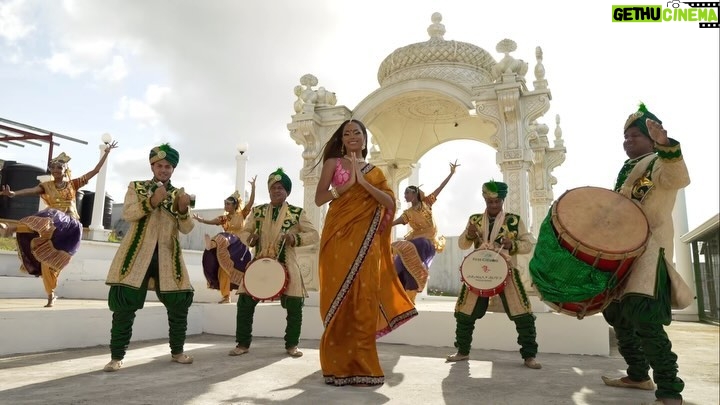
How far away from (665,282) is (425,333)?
317 centimetres

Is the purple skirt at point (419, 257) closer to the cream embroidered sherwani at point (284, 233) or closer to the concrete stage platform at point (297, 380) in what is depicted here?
the concrete stage platform at point (297, 380)

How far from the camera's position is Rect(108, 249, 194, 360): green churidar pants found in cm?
347

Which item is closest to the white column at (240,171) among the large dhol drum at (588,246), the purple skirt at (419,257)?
the purple skirt at (419,257)

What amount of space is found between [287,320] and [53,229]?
3.04 m

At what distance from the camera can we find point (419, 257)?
5820mm

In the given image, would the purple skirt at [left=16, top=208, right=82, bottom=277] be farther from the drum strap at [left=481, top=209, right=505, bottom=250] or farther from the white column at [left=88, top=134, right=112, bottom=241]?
the white column at [left=88, top=134, right=112, bottom=241]

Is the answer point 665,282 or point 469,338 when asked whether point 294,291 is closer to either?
point 469,338

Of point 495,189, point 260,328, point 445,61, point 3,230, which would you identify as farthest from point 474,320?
point 445,61

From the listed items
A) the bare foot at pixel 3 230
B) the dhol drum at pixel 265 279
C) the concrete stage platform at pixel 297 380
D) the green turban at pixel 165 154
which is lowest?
the concrete stage platform at pixel 297 380

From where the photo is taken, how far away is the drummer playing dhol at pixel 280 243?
14.5 feet

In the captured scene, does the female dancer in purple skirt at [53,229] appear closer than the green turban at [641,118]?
No

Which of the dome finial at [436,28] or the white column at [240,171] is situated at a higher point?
the dome finial at [436,28]

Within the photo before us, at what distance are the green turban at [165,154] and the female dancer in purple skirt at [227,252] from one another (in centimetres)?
170

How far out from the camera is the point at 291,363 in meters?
3.86
